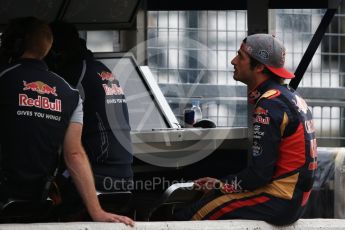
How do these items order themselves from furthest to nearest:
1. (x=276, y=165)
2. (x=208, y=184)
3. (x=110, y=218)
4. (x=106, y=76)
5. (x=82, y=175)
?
1. (x=106, y=76)
2. (x=208, y=184)
3. (x=276, y=165)
4. (x=82, y=175)
5. (x=110, y=218)

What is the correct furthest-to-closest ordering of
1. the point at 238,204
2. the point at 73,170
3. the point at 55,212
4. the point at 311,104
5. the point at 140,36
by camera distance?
the point at 311,104
the point at 140,36
the point at 55,212
the point at 238,204
the point at 73,170

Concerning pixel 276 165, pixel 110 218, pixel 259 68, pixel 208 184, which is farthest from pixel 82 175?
pixel 259 68

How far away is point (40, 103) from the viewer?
588cm

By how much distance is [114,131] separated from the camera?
6.71 m

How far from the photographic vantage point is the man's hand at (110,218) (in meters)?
5.39

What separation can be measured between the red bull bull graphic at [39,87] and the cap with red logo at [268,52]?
106 centimetres

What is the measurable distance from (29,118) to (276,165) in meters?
1.26

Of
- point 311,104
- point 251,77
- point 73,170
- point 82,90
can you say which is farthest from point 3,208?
point 311,104

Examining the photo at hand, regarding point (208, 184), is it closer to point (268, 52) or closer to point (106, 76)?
point (268, 52)

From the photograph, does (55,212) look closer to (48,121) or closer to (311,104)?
(48,121)

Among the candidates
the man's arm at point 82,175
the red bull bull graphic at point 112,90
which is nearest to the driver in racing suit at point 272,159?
the man's arm at point 82,175

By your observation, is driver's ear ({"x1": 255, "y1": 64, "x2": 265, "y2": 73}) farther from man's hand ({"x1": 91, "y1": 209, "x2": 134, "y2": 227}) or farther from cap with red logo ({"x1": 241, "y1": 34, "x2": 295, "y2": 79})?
man's hand ({"x1": 91, "y1": 209, "x2": 134, "y2": 227})

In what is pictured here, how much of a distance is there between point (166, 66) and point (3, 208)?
6.61m

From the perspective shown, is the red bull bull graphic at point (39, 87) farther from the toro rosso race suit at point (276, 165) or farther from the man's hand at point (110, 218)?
the toro rosso race suit at point (276, 165)
